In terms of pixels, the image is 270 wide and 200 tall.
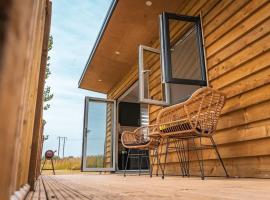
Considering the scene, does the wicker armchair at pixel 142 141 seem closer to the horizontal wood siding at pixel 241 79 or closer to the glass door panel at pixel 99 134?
the horizontal wood siding at pixel 241 79

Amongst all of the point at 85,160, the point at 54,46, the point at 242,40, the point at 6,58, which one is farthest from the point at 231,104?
the point at 54,46

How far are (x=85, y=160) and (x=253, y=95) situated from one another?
4791 millimetres

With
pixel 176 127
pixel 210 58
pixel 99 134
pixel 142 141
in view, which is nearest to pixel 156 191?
pixel 176 127

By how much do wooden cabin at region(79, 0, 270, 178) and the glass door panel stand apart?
4.97 feet

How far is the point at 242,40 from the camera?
260cm

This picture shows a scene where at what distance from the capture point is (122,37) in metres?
4.78

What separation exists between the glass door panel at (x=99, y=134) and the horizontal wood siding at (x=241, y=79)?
12.6 feet

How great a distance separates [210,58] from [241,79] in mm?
656

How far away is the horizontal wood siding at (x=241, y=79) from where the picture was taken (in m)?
2.26

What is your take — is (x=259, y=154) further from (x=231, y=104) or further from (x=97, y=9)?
(x=97, y=9)

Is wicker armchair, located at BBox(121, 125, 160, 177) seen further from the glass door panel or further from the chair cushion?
the glass door panel

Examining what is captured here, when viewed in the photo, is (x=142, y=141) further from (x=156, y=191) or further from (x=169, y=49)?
(x=156, y=191)

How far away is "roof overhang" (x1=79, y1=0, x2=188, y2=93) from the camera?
12.8 feet

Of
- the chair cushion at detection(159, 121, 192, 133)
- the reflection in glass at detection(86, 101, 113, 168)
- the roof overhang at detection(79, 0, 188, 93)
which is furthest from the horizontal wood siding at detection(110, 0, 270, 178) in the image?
the reflection in glass at detection(86, 101, 113, 168)
